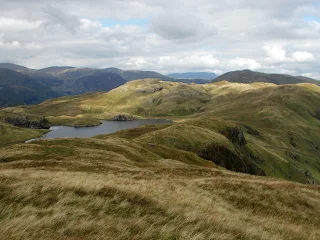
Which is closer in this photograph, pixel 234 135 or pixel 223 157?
pixel 223 157

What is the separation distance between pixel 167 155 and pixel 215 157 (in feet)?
111

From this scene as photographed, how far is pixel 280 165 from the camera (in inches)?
6609

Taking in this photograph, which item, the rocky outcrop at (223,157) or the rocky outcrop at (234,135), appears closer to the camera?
the rocky outcrop at (223,157)

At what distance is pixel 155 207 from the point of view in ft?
51.5

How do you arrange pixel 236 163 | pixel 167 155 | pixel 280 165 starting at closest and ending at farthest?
pixel 167 155
pixel 236 163
pixel 280 165

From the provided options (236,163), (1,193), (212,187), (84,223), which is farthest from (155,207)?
(236,163)

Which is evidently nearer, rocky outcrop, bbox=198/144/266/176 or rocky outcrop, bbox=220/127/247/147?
rocky outcrop, bbox=198/144/266/176

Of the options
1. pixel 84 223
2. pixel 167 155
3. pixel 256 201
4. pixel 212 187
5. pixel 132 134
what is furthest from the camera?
pixel 132 134

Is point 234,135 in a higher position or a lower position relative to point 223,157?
higher

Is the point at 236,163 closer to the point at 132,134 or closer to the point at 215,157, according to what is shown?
the point at 215,157

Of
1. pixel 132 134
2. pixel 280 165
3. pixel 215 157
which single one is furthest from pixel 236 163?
pixel 280 165

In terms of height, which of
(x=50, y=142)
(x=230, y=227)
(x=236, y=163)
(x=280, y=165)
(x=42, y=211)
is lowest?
(x=280, y=165)

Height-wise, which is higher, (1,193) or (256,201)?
(1,193)

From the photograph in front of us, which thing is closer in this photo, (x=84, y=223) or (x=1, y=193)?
(x=84, y=223)
